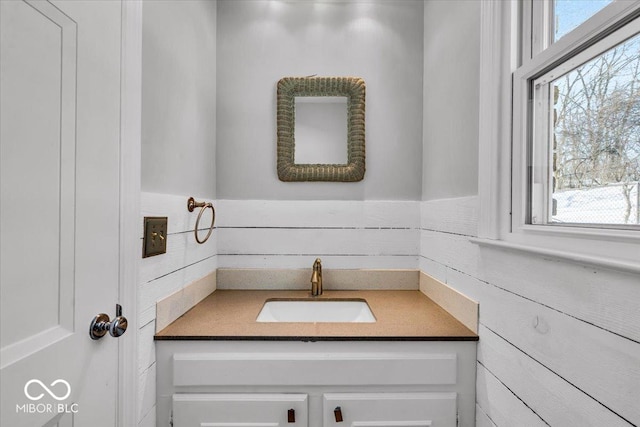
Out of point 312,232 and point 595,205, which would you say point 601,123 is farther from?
point 312,232

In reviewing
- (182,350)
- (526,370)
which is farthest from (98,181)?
(526,370)

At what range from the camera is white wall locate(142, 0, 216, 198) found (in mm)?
962

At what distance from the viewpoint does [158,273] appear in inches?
39.4

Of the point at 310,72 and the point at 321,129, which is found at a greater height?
the point at 310,72

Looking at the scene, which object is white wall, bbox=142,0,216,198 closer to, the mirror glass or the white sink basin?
the mirror glass

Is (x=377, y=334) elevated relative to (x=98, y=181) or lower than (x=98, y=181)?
lower

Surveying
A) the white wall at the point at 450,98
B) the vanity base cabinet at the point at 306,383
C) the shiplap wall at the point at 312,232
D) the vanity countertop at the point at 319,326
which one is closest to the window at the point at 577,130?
the white wall at the point at 450,98

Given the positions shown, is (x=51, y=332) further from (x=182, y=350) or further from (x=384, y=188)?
(x=384, y=188)

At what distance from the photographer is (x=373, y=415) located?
3.19 feet

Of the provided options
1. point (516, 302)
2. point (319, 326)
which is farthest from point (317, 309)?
point (516, 302)

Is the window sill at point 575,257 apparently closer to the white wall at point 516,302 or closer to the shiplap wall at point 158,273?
the white wall at point 516,302

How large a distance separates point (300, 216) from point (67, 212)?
3.31 feet

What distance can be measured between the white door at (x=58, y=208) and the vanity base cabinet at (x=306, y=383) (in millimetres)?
223

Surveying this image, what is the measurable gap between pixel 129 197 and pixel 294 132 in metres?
0.87
